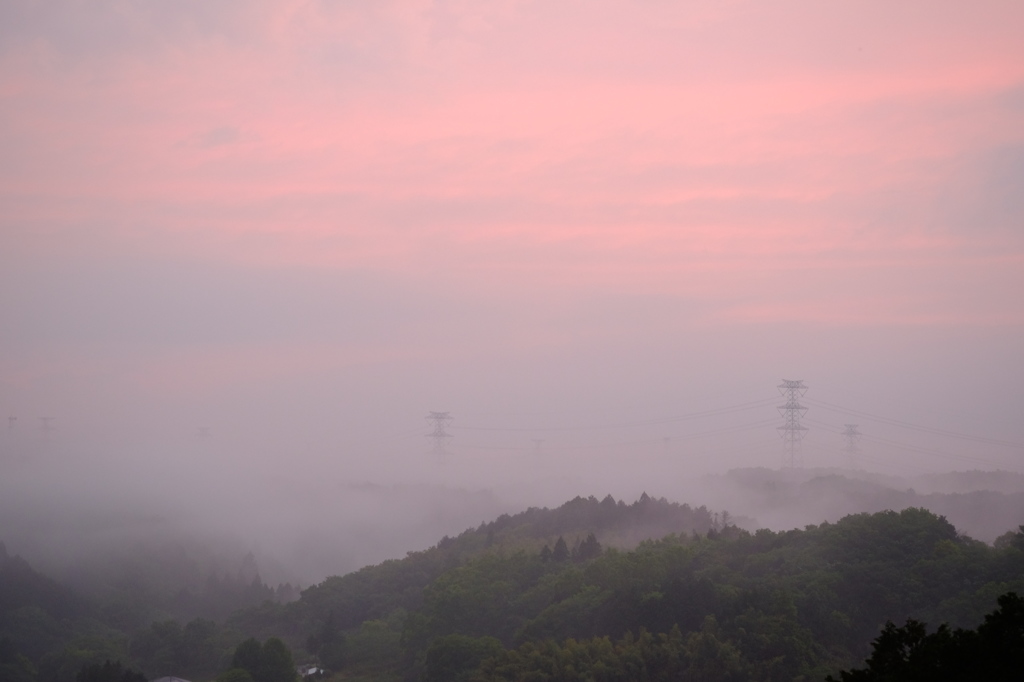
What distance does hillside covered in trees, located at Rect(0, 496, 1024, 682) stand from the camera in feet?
225

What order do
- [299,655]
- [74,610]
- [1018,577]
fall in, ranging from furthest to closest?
[74,610]
[299,655]
[1018,577]

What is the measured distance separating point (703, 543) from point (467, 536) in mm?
53942

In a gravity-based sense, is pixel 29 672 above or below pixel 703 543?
below

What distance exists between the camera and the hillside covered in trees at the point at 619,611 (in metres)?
68.5

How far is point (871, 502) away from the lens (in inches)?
6004

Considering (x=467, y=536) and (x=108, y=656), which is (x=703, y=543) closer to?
(x=467, y=536)

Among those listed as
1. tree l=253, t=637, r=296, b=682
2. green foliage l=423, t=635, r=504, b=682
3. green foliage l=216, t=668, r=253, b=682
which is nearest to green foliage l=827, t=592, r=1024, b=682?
green foliage l=423, t=635, r=504, b=682

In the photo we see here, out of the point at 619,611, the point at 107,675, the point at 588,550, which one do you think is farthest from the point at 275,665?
the point at 588,550

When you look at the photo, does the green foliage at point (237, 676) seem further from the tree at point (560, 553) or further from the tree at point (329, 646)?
the tree at point (560, 553)

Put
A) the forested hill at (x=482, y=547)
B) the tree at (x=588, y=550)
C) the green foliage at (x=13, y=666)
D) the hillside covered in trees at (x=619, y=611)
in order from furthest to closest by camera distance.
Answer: the forested hill at (x=482, y=547), the tree at (x=588, y=550), the green foliage at (x=13, y=666), the hillside covered in trees at (x=619, y=611)

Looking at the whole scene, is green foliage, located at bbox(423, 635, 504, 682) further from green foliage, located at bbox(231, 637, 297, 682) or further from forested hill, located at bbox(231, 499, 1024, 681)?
green foliage, located at bbox(231, 637, 297, 682)

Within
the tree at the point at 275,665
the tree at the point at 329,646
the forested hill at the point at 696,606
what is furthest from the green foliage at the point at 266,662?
the tree at the point at 329,646

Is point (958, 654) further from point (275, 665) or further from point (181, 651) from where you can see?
point (181, 651)

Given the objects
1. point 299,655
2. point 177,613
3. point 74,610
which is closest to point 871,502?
point 299,655
